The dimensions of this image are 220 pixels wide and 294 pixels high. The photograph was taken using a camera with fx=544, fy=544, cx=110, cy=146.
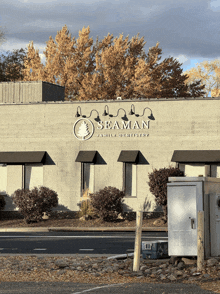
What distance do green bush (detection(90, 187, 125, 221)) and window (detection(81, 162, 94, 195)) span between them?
2057 millimetres

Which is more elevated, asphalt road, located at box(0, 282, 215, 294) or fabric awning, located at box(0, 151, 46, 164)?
fabric awning, located at box(0, 151, 46, 164)

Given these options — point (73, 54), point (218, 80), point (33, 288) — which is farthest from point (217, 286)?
point (218, 80)

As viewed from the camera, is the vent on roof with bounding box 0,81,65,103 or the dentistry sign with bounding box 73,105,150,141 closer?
the dentistry sign with bounding box 73,105,150,141

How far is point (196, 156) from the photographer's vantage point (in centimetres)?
2706

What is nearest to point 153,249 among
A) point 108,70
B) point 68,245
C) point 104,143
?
point 68,245

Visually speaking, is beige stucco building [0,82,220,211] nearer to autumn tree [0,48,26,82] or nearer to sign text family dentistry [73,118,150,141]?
sign text family dentistry [73,118,150,141]

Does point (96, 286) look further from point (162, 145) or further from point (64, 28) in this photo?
point (64, 28)

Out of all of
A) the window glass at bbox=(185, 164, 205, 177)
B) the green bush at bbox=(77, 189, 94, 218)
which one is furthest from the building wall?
the window glass at bbox=(185, 164, 205, 177)

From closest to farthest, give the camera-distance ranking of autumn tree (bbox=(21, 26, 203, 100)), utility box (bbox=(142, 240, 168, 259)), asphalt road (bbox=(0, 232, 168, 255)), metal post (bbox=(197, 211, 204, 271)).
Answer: metal post (bbox=(197, 211, 204, 271)), utility box (bbox=(142, 240, 168, 259)), asphalt road (bbox=(0, 232, 168, 255)), autumn tree (bbox=(21, 26, 203, 100))

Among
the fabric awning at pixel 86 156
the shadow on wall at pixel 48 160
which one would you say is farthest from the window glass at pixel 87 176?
the shadow on wall at pixel 48 160

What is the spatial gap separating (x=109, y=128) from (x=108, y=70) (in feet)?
52.0

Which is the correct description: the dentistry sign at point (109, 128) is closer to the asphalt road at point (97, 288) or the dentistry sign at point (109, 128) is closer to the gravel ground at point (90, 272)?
the gravel ground at point (90, 272)

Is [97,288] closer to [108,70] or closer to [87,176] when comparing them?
[87,176]

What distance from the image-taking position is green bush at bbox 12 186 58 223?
27.0 meters
